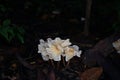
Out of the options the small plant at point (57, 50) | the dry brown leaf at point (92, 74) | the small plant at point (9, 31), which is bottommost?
the dry brown leaf at point (92, 74)

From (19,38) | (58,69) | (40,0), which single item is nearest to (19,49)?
(19,38)

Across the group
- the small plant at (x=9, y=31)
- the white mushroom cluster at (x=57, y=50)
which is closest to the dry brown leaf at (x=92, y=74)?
the white mushroom cluster at (x=57, y=50)

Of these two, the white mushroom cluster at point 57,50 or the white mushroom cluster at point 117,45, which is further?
the white mushroom cluster at point 117,45

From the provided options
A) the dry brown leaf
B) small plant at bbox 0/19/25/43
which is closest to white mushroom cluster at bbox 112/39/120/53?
the dry brown leaf

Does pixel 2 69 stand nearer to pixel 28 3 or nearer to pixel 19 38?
pixel 19 38

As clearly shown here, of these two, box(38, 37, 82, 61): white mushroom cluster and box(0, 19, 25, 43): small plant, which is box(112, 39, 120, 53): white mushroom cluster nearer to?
box(38, 37, 82, 61): white mushroom cluster

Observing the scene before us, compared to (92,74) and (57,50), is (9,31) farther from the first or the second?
(92,74)

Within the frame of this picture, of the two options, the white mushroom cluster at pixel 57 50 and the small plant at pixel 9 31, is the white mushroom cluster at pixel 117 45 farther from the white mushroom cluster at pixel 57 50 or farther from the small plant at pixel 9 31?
the small plant at pixel 9 31

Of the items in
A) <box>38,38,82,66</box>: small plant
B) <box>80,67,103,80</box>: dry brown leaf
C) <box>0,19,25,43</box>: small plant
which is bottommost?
<box>80,67,103,80</box>: dry brown leaf
